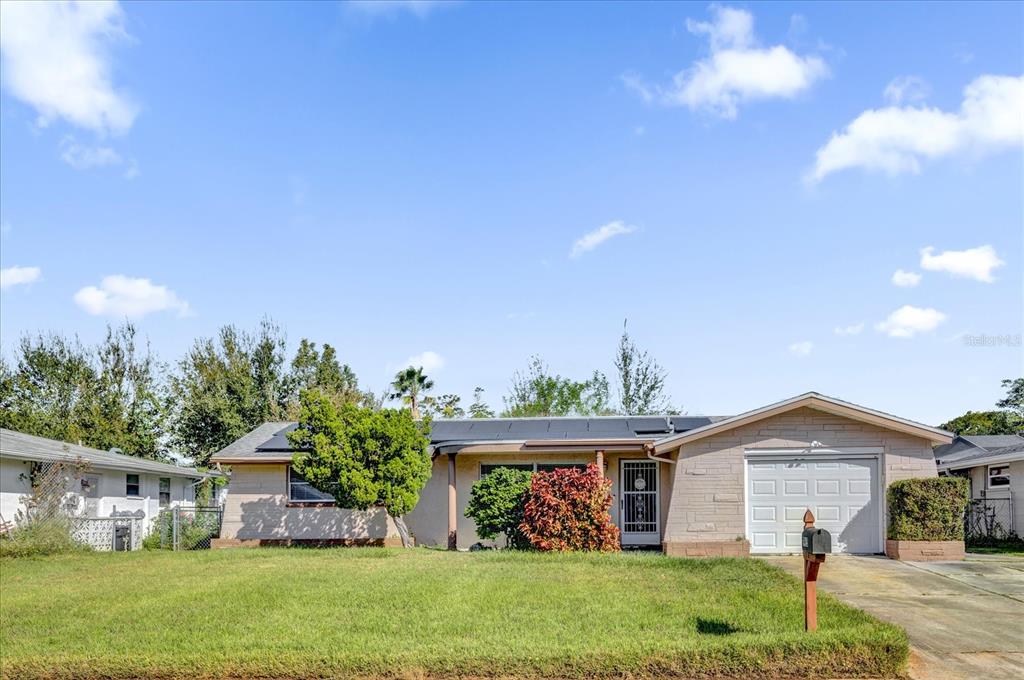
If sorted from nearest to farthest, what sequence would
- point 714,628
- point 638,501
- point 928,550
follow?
point 714,628
point 928,550
point 638,501

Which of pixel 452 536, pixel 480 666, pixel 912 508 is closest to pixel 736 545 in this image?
pixel 912 508

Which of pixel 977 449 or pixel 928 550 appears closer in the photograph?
pixel 928 550

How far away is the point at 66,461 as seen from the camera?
2109cm

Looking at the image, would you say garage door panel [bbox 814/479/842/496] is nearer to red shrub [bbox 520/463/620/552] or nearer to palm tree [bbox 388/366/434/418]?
red shrub [bbox 520/463/620/552]

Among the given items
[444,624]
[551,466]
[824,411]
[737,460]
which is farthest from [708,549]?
[444,624]

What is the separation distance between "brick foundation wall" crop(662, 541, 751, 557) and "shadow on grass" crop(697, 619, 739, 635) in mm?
7828

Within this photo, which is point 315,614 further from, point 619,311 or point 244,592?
point 619,311

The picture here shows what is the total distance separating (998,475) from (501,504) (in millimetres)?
13495

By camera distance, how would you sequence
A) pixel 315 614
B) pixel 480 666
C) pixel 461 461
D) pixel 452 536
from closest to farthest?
pixel 480 666 < pixel 315 614 < pixel 452 536 < pixel 461 461

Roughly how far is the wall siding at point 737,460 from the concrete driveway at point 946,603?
1.36 m

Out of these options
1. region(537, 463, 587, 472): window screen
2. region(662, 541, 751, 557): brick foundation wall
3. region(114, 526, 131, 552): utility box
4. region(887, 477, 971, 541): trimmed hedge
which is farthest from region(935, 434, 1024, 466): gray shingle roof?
region(114, 526, 131, 552): utility box

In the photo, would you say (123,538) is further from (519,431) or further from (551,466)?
(551,466)

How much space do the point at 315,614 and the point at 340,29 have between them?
40.7 feet

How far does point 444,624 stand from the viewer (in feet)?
29.0
